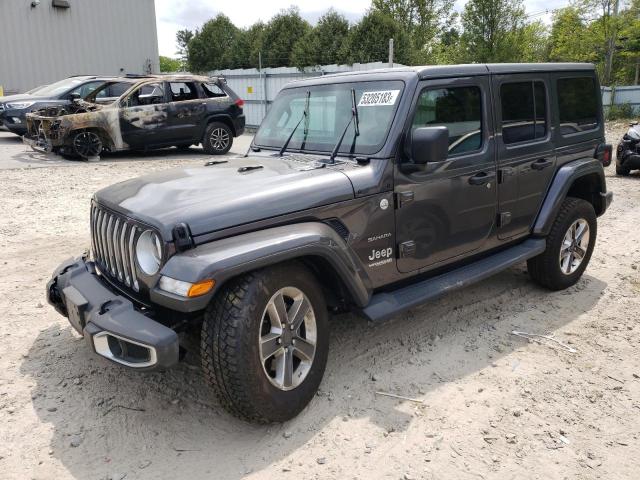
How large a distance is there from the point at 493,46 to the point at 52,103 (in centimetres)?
1909

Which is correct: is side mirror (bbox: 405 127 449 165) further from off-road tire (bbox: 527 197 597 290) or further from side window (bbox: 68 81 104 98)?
side window (bbox: 68 81 104 98)

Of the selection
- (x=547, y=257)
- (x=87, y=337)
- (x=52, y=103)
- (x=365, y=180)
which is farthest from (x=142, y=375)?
(x=52, y=103)

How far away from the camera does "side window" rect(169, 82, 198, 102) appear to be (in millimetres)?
12172

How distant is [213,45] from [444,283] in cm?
3202

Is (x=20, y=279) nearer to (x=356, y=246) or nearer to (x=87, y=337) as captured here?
(x=87, y=337)

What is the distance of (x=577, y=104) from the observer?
4914mm

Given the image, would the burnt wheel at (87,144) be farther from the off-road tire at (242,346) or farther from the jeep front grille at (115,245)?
the off-road tire at (242,346)

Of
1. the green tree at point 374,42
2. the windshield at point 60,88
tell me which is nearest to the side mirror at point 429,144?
the windshield at point 60,88

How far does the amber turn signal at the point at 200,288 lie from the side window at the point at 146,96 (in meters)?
10.0

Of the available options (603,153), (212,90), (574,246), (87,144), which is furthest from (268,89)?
(574,246)

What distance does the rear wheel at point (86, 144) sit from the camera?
1133cm

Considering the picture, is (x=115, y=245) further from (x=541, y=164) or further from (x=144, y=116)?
(x=144, y=116)

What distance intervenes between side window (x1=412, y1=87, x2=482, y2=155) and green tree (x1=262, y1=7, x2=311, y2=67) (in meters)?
22.9

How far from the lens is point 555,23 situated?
117 ft
